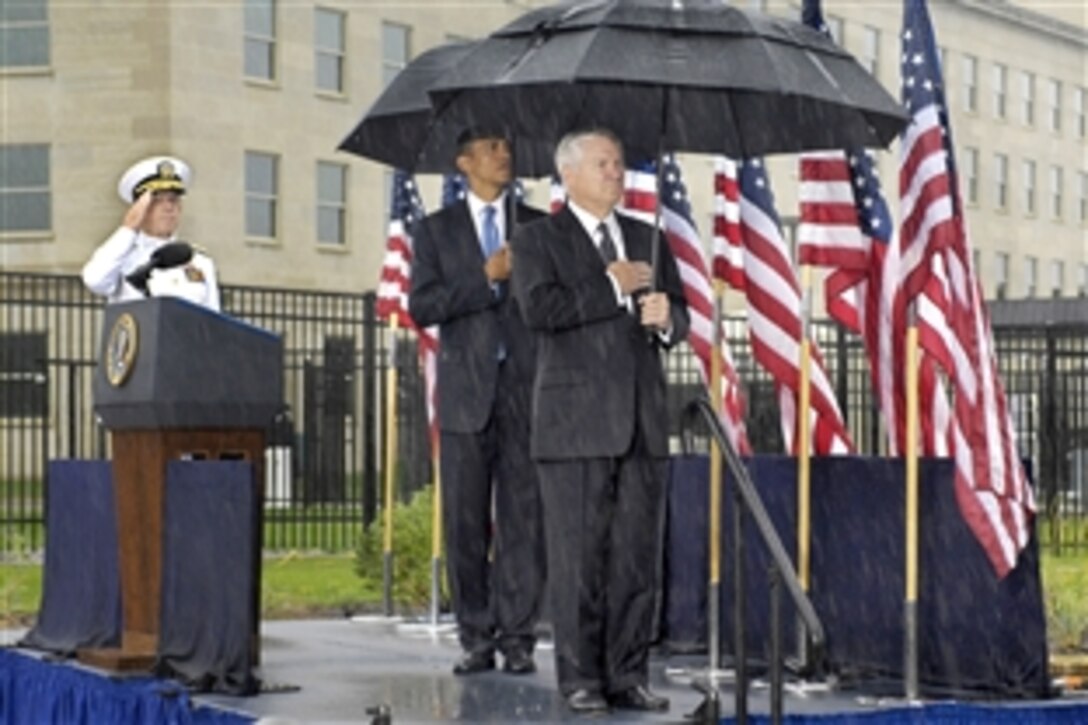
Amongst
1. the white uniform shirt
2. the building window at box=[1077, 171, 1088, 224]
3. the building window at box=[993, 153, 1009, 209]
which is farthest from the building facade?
the white uniform shirt

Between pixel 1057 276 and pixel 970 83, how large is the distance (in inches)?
377

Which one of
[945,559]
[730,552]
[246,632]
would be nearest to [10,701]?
[246,632]

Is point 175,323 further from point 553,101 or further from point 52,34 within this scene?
point 52,34

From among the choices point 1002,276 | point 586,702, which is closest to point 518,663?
point 586,702

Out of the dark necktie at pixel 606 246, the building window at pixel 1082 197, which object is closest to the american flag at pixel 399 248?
the dark necktie at pixel 606 246

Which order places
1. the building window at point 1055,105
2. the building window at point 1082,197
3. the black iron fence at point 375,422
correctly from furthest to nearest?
the building window at point 1082,197 → the building window at point 1055,105 → the black iron fence at point 375,422

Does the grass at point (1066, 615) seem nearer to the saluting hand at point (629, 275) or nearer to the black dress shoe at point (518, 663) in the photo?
the black dress shoe at point (518, 663)

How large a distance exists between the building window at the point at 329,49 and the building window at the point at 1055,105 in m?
29.4

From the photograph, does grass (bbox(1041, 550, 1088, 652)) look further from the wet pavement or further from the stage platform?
the wet pavement

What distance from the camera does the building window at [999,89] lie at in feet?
232

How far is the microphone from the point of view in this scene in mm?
10773

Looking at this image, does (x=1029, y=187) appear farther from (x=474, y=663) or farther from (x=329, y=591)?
(x=474, y=663)

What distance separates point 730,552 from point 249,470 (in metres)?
2.30

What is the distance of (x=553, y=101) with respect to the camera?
11078 mm
